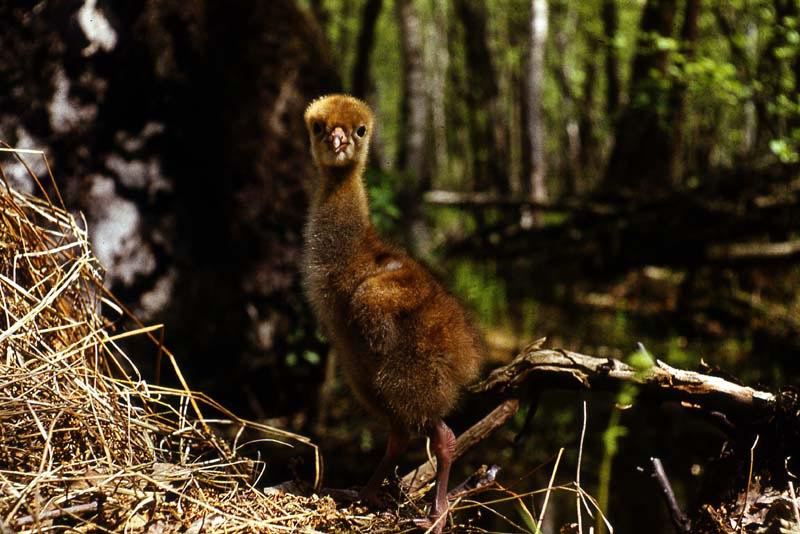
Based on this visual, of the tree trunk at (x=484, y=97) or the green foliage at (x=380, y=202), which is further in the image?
the tree trunk at (x=484, y=97)

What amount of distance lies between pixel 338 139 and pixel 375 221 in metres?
2.95

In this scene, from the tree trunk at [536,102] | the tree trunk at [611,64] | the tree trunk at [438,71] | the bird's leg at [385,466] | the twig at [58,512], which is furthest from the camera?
the tree trunk at [438,71]

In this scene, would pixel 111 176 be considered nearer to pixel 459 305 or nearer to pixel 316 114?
pixel 316 114

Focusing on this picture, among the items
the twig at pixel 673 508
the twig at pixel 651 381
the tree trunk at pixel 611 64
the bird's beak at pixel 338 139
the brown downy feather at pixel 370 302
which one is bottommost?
the twig at pixel 673 508

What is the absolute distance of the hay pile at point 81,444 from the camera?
2225 mm

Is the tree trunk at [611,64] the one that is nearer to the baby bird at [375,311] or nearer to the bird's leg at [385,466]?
the baby bird at [375,311]

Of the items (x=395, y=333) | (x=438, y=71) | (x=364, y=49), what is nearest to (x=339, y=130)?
(x=395, y=333)

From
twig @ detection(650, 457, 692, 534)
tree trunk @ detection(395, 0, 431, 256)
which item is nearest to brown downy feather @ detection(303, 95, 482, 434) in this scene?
twig @ detection(650, 457, 692, 534)

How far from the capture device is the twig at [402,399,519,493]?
290cm

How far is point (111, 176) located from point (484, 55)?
9.30 metres

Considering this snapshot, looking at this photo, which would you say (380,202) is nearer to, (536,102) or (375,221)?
(375,221)

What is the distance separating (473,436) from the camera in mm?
2965

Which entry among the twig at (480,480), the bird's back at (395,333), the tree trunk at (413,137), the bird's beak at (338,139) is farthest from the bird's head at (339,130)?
the tree trunk at (413,137)

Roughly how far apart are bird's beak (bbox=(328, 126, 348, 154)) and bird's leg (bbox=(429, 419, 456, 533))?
108cm
